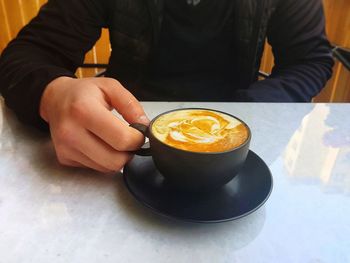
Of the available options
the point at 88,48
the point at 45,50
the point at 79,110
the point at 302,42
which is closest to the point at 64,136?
the point at 79,110

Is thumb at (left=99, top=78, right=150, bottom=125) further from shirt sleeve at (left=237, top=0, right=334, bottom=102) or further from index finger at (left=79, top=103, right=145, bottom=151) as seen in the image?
shirt sleeve at (left=237, top=0, right=334, bottom=102)

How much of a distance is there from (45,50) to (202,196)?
0.56m

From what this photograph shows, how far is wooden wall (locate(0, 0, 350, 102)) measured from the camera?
1.68 meters

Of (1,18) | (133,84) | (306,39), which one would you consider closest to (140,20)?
(133,84)

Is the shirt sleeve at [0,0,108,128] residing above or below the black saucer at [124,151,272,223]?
above

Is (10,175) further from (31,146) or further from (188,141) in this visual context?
(188,141)

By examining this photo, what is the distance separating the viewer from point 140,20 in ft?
3.12

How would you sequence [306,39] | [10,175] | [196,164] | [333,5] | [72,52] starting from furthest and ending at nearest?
[333,5] < [306,39] < [72,52] < [10,175] < [196,164]

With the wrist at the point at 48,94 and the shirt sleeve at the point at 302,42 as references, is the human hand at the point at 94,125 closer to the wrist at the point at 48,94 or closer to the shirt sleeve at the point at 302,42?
the wrist at the point at 48,94

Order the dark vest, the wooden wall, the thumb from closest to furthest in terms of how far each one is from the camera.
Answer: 1. the thumb
2. the dark vest
3. the wooden wall

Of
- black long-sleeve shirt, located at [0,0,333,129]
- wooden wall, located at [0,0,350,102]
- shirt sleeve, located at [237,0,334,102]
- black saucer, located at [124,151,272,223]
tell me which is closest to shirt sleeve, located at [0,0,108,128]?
black long-sleeve shirt, located at [0,0,333,129]

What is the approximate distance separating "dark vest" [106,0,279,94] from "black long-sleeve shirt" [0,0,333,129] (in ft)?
0.15

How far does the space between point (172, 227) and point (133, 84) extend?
67cm

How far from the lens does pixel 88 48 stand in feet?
3.20
